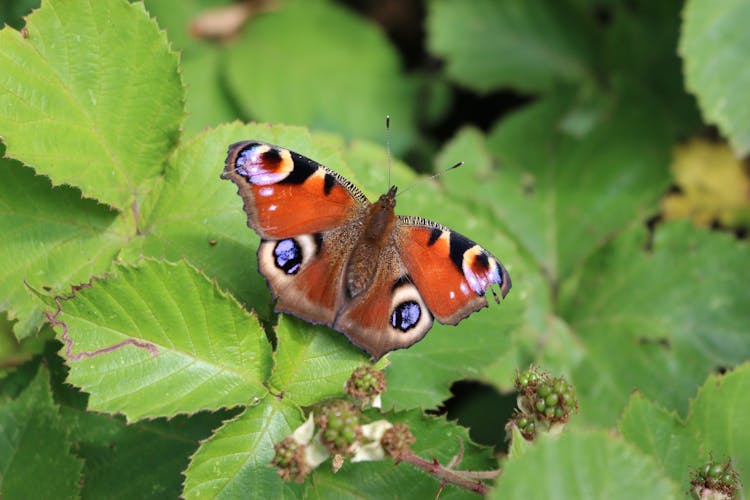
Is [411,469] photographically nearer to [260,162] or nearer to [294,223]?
[294,223]

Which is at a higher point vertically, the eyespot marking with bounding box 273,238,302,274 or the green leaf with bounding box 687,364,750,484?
the eyespot marking with bounding box 273,238,302,274

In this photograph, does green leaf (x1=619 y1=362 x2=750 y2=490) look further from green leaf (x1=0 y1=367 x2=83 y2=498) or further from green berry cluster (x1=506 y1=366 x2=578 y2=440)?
green leaf (x1=0 y1=367 x2=83 y2=498)

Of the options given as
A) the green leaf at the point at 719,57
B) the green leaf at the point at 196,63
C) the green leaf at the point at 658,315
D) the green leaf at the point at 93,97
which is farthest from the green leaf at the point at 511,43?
the green leaf at the point at 93,97

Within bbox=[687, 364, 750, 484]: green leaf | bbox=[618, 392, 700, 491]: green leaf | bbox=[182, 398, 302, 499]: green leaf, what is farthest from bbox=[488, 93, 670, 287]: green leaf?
bbox=[182, 398, 302, 499]: green leaf

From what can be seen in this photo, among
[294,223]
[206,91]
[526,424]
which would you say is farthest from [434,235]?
[206,91]

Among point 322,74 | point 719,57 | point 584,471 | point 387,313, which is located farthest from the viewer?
point 322,74
